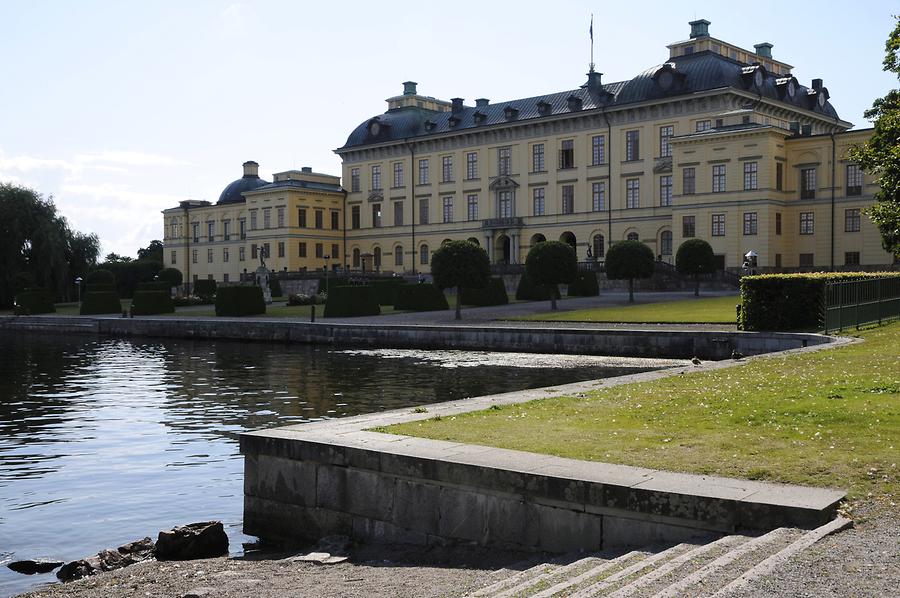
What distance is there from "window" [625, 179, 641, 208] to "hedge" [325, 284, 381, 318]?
992 inches

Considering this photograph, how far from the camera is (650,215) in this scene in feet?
198

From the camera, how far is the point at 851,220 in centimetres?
5216

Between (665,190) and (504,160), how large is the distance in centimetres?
1403

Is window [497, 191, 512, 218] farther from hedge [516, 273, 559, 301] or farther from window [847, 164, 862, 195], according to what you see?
window [847, 164, 862, 195]

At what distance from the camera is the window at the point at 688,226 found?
56.0 m

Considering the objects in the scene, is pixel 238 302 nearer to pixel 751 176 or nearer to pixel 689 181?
pixel 689 181

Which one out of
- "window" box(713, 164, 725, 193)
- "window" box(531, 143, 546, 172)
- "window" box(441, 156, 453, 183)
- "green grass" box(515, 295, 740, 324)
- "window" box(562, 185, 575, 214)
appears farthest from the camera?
"window" box(441, 156, 453, 183)

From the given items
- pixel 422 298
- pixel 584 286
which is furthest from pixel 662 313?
pixel 584 286

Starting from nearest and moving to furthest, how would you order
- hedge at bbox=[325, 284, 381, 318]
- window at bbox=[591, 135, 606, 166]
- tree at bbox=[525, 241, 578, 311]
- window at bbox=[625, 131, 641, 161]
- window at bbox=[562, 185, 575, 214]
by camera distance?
tree at bbox=[525, 241, 578, 311], hedge at bbox=[325, 284, 381, 318], window at bbox=[625, 131, 641, 161], window at bbox=[591, 135, 606, 166], window at bbox=[562, 185, 575, 214]

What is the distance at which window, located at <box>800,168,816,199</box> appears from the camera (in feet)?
176

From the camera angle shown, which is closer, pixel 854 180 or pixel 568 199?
pixel 854 180

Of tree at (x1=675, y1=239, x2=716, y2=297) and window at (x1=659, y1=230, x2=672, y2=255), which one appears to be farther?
window at (x1=659, y1=230, x2=672, y2=255)

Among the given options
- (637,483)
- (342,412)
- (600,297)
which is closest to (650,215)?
(600,297)

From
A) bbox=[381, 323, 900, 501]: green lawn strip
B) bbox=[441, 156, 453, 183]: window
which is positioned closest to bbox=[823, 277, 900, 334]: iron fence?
bbox=[381, 323, 900, 501]: green lawn strip
